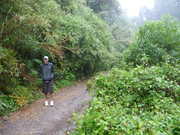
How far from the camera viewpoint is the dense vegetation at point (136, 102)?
3.46m

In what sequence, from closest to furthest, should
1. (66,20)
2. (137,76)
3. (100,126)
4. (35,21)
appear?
1. (100,126)
2. (137,76)
3. (35,21)
4. (66,20)

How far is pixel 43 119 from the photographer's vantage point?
263 inches

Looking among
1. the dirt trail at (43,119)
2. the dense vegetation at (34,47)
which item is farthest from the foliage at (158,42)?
the dirt trail at (43,119)

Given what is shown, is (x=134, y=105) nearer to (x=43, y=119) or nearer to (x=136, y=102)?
(x=136, y=102)

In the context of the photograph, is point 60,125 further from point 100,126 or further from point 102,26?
point 102,26

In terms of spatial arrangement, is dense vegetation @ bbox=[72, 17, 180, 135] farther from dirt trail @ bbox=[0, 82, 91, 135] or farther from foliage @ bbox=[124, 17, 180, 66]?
dirt trail @ bbox=[0, 82, 91, 135]

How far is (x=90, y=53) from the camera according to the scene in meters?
13.8

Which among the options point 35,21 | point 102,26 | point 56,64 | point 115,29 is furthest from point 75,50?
point 115,29

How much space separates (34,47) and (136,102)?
5667 millimetres

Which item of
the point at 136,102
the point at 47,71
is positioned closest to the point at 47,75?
the point at 47,71

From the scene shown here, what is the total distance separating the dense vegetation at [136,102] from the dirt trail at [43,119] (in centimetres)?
128

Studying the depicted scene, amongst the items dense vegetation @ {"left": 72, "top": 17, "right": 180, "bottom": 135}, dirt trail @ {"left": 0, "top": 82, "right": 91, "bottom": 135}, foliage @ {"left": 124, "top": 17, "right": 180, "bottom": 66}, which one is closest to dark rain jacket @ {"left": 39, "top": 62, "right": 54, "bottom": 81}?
dirt trail @ {"left": 0, "top": 82, "right": 91, "bottom": 135}

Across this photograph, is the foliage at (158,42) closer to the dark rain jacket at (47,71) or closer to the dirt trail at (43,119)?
the dirt trail at (43,119)

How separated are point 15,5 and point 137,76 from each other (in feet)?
17.4
